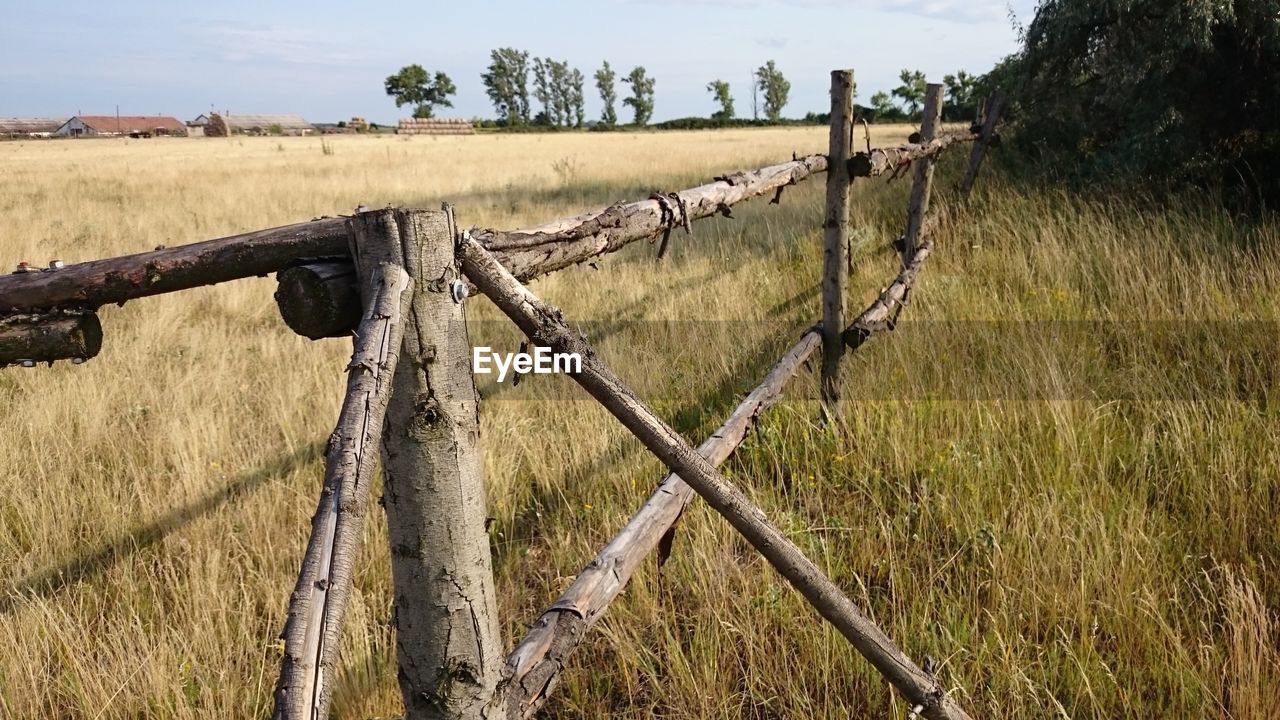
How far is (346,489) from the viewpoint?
0.96 meters

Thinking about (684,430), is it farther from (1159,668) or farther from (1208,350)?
(1208,350)

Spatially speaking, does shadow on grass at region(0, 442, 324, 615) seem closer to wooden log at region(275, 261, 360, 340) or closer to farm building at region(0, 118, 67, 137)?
wooden log at region(275, 261, 360, 340)

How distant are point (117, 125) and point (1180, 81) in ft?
295

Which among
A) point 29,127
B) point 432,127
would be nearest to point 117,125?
point 29,127

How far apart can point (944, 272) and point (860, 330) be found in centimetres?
237

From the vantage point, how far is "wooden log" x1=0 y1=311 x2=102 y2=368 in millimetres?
1301

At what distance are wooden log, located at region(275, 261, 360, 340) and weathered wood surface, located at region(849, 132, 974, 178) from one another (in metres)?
2.68

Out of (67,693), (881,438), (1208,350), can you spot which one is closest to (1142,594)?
(881,438)

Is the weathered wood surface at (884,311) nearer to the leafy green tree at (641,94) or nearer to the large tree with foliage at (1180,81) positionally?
the large tree with foliage at (1180,81)

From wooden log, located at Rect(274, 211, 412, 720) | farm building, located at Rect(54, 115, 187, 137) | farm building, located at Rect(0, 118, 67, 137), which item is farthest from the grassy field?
farm building, located at Rect(54, 115, 187, 137)

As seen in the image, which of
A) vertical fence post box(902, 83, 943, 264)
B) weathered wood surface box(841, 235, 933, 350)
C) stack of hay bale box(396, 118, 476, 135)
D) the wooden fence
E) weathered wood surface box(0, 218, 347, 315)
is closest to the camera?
the wooden fence

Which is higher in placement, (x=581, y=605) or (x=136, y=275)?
(x=136, y=275)

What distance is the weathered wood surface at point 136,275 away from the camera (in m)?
1.28

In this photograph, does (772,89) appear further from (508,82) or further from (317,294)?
(317,294)
